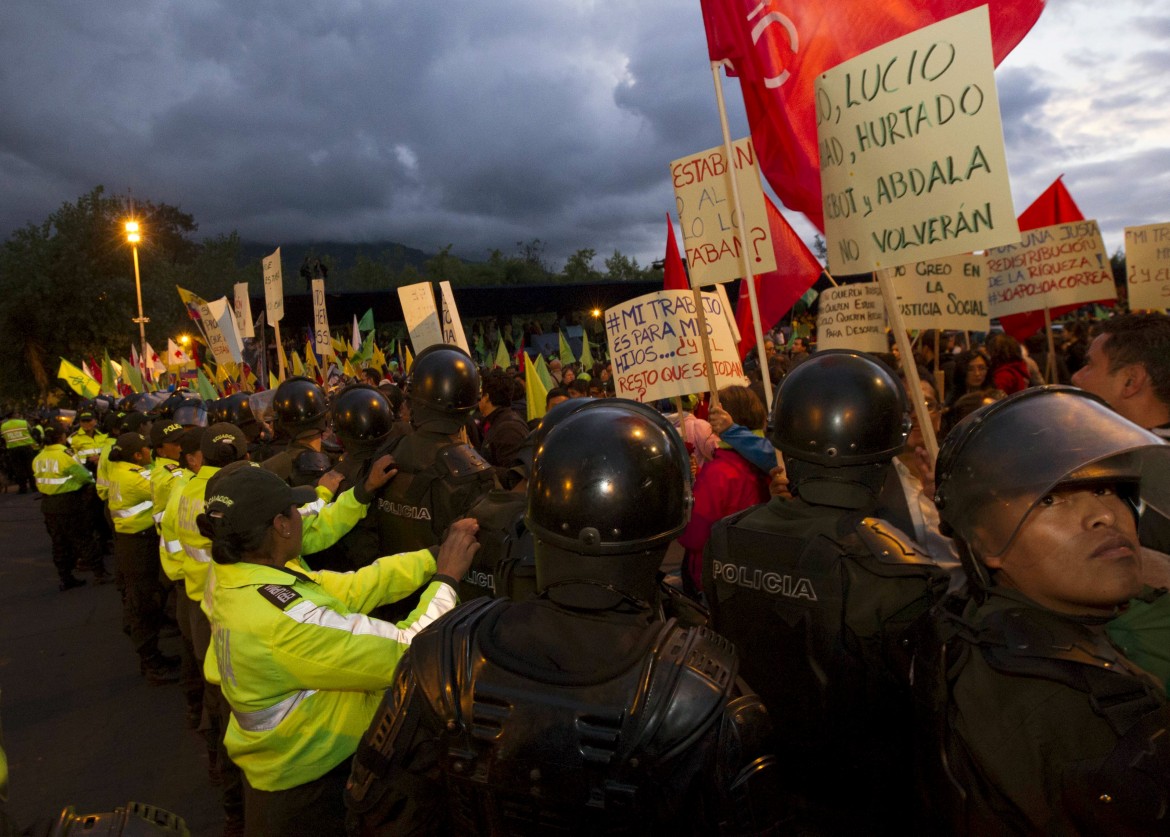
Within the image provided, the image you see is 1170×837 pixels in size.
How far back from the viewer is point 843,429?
248 centimetres

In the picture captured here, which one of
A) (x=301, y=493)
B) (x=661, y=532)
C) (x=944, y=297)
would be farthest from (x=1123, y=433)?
(x=944, y=297)

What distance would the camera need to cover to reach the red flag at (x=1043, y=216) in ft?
24.3

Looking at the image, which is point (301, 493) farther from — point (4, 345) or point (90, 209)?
point (90, 209)

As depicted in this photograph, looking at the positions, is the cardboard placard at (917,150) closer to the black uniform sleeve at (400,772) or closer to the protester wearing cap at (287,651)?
the protester wearing cap at (287,651)

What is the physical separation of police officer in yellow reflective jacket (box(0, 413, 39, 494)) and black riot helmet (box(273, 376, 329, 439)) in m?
15.1

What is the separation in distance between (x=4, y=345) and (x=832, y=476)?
43532mm

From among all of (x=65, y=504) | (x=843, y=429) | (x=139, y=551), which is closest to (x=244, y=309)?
(x=65, y=504)

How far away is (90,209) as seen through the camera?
39.8 meters

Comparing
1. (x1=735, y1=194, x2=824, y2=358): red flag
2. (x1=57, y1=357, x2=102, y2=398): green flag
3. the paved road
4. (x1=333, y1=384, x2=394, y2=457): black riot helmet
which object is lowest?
the paved road

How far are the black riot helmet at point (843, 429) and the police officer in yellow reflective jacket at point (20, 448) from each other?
63.4 feet

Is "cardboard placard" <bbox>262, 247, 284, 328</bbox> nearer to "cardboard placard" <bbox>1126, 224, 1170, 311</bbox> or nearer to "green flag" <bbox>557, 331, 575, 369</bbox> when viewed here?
"green flag" <bbox>557, 331, 575, 369</bbox>

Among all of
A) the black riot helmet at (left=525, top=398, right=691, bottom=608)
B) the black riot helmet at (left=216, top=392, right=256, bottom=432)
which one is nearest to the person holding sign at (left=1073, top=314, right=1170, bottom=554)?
the black riot helmet at (left=525, top=398, right=691, bottom=608)

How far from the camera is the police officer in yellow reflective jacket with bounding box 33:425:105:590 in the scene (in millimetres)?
9312

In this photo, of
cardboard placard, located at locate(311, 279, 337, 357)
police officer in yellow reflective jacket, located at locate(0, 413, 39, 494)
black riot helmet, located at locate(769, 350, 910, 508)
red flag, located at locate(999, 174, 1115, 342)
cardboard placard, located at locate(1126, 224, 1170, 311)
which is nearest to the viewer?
black riot helmet, located at locate(769, 350, 910, 508)
